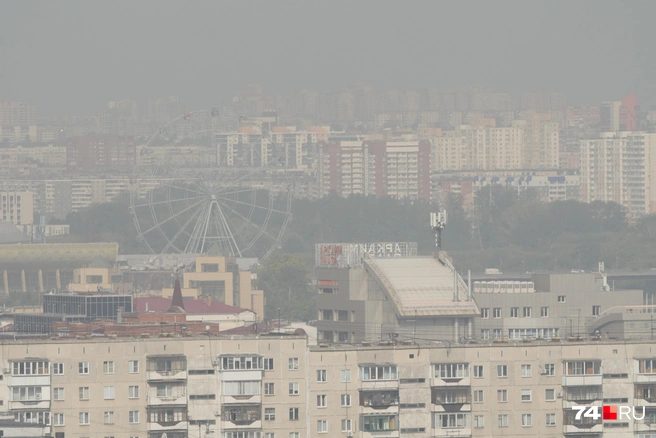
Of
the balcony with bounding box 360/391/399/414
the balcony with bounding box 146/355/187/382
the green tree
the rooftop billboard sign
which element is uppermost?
the rooftop billboard sign

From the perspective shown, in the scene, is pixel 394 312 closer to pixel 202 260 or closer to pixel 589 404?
→ pixel 589 404

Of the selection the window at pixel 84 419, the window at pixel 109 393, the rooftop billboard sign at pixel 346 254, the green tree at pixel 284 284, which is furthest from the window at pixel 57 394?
the green tree at pixel 284 284

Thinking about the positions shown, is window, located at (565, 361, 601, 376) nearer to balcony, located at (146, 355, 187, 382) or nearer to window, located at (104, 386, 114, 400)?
balcony, located at (146, 355, 187, 382)

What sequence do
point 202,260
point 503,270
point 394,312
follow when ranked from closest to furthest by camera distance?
point 394,312 → point 202,260 → point 503,270

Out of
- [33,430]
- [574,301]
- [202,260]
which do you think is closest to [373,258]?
[574,301]

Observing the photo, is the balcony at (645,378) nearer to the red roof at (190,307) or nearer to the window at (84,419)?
the window at (84,419)

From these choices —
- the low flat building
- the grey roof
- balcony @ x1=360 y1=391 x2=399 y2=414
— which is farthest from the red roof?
balcony @ x1=360 y1=391 x2=399 y2=414

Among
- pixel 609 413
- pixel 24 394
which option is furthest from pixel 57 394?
pixel 609 413
